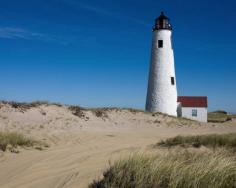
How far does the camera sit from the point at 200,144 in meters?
11.2

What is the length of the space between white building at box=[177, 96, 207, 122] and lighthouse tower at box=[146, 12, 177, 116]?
4.82 m

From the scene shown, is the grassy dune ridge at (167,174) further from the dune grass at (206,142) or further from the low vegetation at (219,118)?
the low vegetation at (219,118)

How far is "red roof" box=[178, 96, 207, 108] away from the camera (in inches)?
1413

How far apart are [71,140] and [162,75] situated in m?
17.9

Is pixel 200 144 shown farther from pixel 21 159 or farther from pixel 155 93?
pixel 155 93

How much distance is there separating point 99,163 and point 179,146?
12.7 feet

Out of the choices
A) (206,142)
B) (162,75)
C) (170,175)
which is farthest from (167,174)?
(162,75)

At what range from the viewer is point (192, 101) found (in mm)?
36406

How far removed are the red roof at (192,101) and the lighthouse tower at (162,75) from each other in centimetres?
516

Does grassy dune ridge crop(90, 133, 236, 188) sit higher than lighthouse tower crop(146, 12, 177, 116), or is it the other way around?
lighthouse tower crop(146, 12, 177, 116)

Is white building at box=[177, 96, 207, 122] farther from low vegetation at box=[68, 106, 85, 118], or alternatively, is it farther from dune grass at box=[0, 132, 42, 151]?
dune grass at box=[0, 132, 42, 151]

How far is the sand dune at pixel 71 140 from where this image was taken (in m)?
6.84

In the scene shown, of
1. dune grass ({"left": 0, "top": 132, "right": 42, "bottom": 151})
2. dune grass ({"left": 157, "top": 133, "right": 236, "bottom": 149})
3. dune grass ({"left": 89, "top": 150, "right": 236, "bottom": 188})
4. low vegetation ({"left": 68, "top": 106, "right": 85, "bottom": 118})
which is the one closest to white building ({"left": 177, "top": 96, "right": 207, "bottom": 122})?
low vegetation ({"left": 68, "top": 106, "right": 85, "bottom": 118})

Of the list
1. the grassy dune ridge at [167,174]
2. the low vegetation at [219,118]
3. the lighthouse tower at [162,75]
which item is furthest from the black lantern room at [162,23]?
the grassy dune ridge at [167,174]
